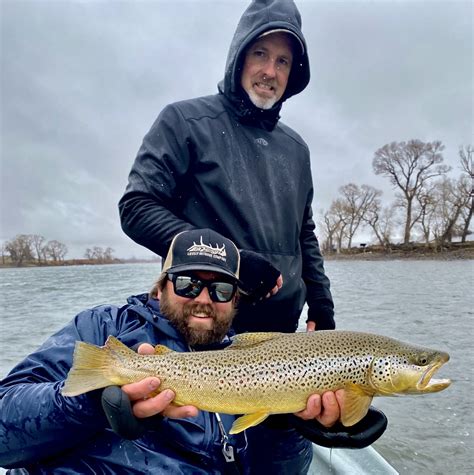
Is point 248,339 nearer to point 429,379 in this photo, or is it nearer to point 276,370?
point 276,370

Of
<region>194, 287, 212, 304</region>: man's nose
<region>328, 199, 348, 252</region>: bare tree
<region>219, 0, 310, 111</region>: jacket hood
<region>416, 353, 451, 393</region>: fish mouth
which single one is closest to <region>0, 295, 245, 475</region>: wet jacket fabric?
<region>194, 287, 212, 304</region>: man's nose

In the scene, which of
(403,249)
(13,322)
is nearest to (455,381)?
(13,322)

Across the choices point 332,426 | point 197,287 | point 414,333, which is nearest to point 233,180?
point 197,287

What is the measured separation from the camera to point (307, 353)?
2434mm

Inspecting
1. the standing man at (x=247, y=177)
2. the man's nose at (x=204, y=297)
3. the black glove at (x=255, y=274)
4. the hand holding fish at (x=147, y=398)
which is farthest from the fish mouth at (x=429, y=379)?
the hand holding fish at (x=147, y=398)

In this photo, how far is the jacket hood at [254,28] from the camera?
3.04m

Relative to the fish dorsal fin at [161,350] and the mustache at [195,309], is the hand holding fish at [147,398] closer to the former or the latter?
the fish dorsal fin at [161,350]

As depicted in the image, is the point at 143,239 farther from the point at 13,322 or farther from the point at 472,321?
the point at 13,322

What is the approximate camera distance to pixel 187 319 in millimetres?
2482

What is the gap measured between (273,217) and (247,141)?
1.86 ft

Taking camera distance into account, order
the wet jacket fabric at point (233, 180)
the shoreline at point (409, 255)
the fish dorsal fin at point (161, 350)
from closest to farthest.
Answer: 1. the fish dorsal fin at point (161, 350)
2. the wet jacket fabric at point (233, 180)
3. the shoreline at point (409, 255)

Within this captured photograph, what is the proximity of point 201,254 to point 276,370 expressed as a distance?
0.75 m

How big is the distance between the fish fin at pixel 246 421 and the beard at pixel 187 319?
469mm

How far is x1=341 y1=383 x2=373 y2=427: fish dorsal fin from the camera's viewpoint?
2.28 m
